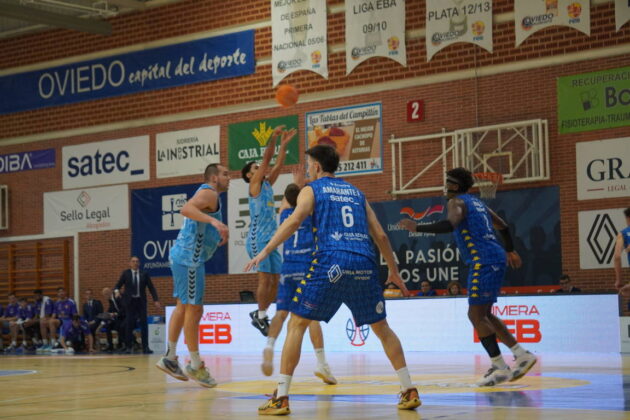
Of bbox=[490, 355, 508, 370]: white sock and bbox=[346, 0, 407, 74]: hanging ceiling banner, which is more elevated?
bbox=[346, 0, 407, 74]: hanging ceiling banner

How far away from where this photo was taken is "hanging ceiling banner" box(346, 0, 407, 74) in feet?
72.6

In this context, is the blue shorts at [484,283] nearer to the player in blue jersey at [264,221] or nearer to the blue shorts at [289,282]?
the blue shorts at [289,282]

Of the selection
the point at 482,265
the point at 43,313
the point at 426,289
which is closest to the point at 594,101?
the point at 426,289

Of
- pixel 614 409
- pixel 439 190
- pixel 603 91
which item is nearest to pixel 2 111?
pixel 439 190

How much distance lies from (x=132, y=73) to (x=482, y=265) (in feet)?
63.8

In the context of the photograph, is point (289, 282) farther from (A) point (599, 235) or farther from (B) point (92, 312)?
(B) point (92, 312)

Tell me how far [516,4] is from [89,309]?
1368 centimetres

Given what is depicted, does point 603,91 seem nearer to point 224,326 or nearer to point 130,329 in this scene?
point 224,326

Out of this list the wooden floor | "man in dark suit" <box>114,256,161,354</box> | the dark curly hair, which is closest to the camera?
the wooden floor

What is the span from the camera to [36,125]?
28.9 meters

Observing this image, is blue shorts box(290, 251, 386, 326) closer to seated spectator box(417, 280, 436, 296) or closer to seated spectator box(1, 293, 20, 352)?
seated spectator box(417, 280, 436, 296)

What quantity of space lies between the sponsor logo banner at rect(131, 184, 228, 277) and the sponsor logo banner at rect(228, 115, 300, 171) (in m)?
1.48

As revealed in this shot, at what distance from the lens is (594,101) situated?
65.3ft

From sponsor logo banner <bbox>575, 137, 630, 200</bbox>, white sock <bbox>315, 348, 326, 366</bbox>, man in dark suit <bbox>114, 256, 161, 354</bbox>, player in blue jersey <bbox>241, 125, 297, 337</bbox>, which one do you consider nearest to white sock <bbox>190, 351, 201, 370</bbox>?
white sock <bbox>315, 348, 326, 366</bbox>
